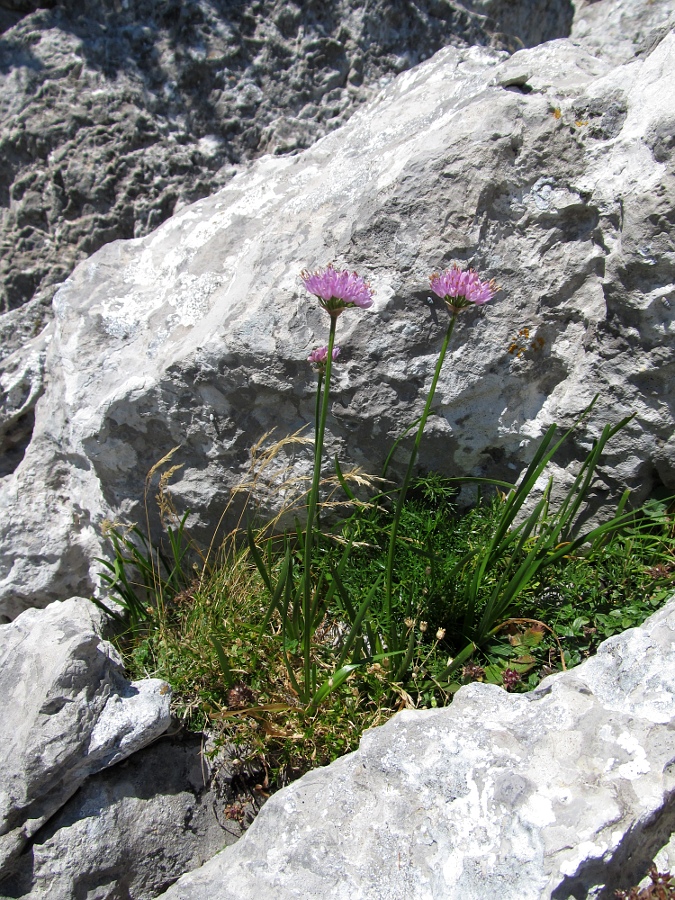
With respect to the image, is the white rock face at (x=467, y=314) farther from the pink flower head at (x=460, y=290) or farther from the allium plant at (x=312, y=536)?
the pink flower head at (x=460, y=290)

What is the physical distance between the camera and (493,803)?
1926 mm

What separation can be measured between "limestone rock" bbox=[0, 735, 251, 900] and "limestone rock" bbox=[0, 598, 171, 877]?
73mm

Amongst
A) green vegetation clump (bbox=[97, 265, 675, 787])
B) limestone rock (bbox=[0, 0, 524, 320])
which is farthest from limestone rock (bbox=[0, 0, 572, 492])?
green vegetation clump (bbox=[97, 265, 675, 787])

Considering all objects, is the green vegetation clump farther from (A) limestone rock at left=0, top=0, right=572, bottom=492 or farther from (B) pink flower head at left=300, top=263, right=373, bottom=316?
(A) limestone rock at left=0, top=0, right=572, bottom=492

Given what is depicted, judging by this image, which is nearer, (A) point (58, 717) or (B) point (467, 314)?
(A) point (58, 717)

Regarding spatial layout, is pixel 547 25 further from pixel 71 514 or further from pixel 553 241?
pixel 71 514

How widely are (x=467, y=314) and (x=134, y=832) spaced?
8.11 feet

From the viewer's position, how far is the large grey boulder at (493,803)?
180 cm

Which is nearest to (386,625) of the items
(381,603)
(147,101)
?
(381,603)

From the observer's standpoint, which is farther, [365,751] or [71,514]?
[71,514]

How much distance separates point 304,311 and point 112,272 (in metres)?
1.45

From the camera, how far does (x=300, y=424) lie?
3.22 meters

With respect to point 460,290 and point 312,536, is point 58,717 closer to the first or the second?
point 312,536

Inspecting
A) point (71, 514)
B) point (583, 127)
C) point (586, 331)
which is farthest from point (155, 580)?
point (583, 127)
